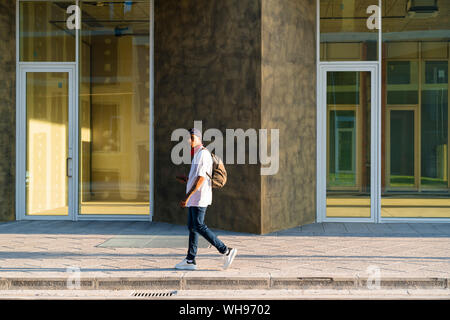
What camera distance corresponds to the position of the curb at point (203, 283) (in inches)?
228

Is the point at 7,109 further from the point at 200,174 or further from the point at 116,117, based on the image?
the point at 200,174

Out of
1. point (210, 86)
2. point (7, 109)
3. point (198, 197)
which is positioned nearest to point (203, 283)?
point (198, 197)

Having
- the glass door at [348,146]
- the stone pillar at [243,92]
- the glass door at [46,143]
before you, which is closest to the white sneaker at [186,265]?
the stone pillar at [243,92]

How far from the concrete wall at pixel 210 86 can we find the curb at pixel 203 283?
3.38 meters

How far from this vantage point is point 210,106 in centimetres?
975

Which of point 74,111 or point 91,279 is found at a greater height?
point 74,111

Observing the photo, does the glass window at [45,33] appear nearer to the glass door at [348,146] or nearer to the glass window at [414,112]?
the glass door at [348,146]

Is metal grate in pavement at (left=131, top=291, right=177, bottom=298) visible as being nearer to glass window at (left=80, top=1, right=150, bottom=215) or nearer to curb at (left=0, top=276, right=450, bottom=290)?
curb at (left=0, top=276, right=450, bottom=290)

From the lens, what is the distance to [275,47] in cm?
946

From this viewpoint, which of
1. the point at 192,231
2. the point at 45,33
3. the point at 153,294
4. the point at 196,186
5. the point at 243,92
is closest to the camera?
the point at 153,294

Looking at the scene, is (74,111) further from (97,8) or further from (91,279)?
(91,279)

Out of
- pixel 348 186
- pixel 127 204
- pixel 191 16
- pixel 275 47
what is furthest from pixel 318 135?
pixel 127 204

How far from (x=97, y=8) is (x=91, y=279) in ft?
22.0

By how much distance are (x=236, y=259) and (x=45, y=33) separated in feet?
21.7
